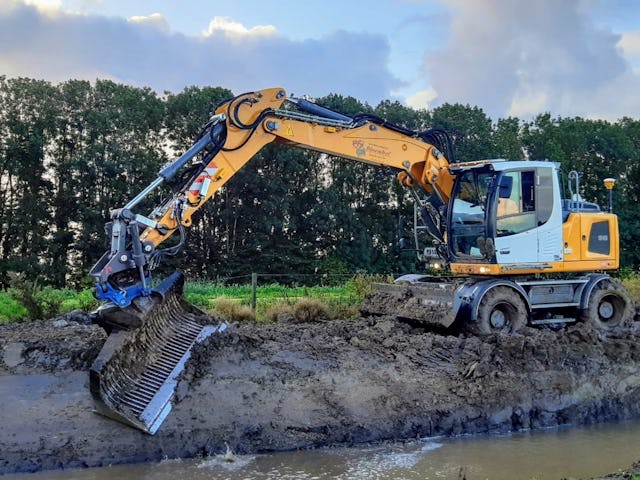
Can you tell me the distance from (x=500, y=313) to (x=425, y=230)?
233 cm

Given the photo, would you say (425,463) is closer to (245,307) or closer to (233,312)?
(233,312)

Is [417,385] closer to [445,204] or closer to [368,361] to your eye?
[368,361]

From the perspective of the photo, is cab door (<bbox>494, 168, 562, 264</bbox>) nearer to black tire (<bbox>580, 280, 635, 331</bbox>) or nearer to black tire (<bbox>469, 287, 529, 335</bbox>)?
black tire (<bbox>469, 287, 529, 335</bbox>)

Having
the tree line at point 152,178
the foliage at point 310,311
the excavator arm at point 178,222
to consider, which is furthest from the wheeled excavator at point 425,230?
the tree line at point 152,178

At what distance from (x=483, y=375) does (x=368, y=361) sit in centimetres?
142

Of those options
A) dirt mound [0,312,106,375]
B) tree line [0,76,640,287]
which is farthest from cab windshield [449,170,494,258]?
tree line [0,76,640,287]

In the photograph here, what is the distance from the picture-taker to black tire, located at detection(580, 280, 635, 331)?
430 inches

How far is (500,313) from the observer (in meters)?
10.1

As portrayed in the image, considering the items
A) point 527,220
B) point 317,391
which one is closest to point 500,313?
point 527,220

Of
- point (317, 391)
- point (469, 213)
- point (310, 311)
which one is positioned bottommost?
point (317, 391)

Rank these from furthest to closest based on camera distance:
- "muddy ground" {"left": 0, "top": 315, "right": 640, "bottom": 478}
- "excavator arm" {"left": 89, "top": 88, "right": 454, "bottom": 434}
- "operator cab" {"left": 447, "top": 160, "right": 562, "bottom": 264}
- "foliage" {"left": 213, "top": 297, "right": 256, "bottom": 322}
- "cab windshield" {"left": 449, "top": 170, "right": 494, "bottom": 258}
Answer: "foliage" {"left": 213, "top": 297, "right": 256, "bottom": 322} → "cab windshield" {"left": 449, "top": 170, "right": 494, "bottom": 258} → "operator cab" {"left": 447, "top": 160, "right": 562, "bottom": 264} → "excavator arm" {"left": 89, "top": 88, "right": 454, "bottom": 434} → "muddy ground" {"left": 0, "top": 315, "right": 640, "bottom": 478}

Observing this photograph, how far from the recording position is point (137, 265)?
25.0 ft

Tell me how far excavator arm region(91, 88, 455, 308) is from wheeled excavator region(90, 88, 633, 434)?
0.06ft

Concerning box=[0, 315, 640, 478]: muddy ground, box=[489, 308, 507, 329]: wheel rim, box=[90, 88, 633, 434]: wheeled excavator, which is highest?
box=[90, 88, 633, 434]: wheeled excavator
